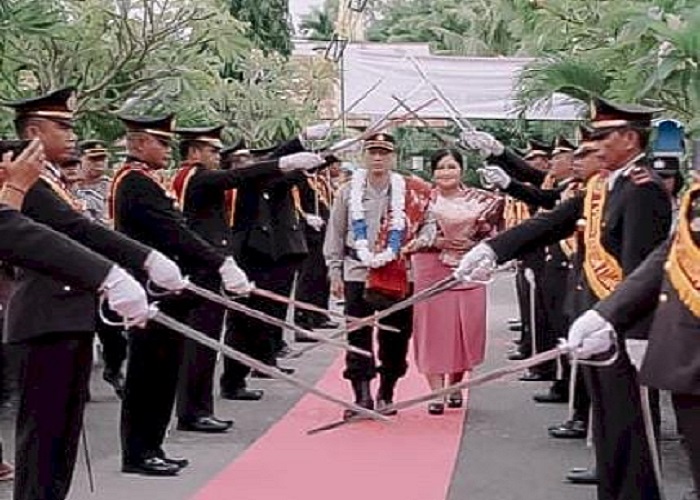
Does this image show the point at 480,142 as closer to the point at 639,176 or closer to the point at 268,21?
the point at 639,176

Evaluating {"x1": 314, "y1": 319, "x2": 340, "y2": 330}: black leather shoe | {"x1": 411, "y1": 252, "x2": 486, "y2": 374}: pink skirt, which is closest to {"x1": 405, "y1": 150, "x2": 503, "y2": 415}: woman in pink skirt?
{"x1": 411, "y1": 252, "x2": 486, "y2": 374}: pink skirt

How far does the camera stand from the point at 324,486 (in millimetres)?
6590

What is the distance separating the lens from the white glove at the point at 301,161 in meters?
7.77

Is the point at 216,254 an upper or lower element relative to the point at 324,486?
upper

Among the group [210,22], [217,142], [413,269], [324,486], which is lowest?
[324,486]

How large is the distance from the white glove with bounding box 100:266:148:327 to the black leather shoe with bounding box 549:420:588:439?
404 centimetres

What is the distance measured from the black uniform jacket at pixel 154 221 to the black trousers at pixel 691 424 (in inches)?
134

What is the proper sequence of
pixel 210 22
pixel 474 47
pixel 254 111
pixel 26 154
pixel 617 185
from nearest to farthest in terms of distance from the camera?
pixel 26 154 → pixel 617 185 → pixel 210 22 → pixel 254 111 → pixel 474 47

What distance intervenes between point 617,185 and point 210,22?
5.83 metres

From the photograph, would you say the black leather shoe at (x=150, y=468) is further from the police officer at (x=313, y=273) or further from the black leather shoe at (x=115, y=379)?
the police officer at (x=313, y=273)

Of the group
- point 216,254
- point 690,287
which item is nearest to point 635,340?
point 690,287

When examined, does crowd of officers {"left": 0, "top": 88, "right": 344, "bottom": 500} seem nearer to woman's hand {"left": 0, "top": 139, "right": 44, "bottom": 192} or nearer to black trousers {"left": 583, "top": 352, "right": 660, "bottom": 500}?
woman's hand {"left": 0, "top": 139, "right": 44, "bottom": 192}

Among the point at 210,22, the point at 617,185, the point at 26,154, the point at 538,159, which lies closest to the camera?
the point at 26,154

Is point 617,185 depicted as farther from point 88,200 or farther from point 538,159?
point 538,159
